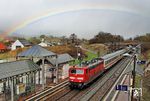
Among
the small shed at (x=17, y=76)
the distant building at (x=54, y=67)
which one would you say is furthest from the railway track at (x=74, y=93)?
the distant building at (x=54, y=67)

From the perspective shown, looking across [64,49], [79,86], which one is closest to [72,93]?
[79,86]

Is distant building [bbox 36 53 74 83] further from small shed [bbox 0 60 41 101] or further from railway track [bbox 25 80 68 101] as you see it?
small shed [bbox 0 60 41 101]

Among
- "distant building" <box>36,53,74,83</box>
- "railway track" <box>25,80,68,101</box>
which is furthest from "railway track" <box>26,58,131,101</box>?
"distant building" <box>36,53,74,83</box>

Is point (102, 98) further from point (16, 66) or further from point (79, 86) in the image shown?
point (16, 66)

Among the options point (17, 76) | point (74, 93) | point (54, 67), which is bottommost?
point (74, 93)

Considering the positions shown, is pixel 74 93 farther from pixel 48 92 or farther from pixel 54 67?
pixel 54 67

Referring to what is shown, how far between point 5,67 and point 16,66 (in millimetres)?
2070

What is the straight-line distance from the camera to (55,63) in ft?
121

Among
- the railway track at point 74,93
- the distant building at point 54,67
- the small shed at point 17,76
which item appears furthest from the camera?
the distant building at point 54,67

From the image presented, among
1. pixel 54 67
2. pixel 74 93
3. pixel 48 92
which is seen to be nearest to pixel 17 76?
pixel 48 92

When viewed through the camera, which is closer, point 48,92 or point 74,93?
point 74,93

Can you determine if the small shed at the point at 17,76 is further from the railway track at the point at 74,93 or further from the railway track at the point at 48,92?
the railway track at the point at 74,93

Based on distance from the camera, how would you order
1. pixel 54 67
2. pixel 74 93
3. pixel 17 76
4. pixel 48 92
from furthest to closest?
pixel 54 67 → pixel 48 92 → pixel 74 93 → pixel 17 76

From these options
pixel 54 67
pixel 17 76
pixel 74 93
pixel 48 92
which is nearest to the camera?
pixel 17 76
